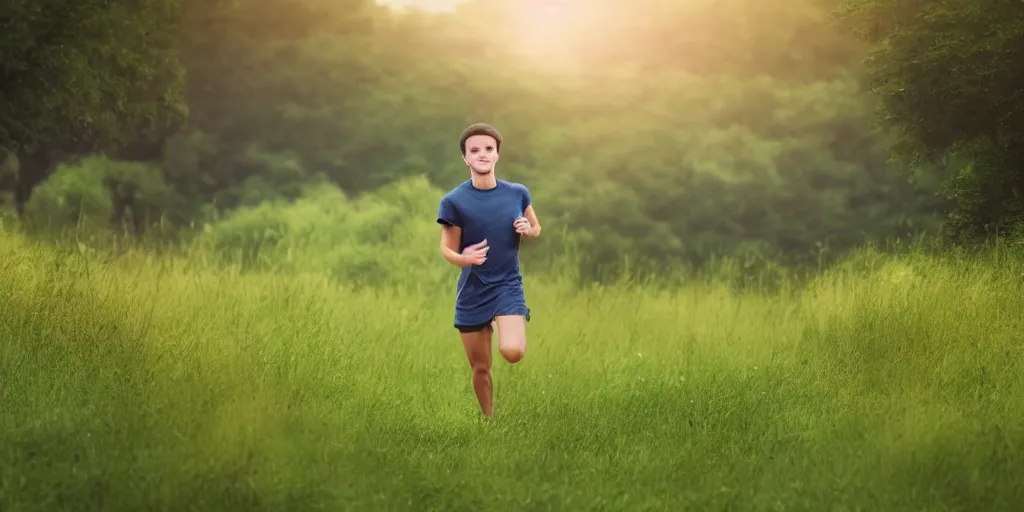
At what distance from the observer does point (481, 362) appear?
6.25 meters

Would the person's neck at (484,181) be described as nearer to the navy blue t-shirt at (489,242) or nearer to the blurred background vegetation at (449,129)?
the navy blue t-shirt at (489,242)

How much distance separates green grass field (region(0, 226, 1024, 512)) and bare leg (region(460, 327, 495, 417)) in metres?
0.16

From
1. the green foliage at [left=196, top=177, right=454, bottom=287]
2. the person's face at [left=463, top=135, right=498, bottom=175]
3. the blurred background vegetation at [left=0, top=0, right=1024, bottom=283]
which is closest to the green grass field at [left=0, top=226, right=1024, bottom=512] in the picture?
the person's face at [left=463, top=135, right=498, bottom=175]

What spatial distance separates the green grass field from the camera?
17.6 ft

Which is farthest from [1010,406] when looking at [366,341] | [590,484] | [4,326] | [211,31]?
[211,31]

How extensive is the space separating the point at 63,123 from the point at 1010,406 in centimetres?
1209

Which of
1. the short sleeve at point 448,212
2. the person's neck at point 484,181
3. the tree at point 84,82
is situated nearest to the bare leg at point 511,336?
the short sleeve at point 448,212

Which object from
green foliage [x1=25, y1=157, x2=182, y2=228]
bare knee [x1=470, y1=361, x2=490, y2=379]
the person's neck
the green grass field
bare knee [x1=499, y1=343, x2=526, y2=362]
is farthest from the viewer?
green foliage [x1=25, y1=157, x2=182, y2=228]

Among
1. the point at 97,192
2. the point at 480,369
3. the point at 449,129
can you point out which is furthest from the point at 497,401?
the point at 97,192

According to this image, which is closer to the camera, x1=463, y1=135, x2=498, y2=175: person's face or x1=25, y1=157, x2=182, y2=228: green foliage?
x1=463, y1=135, x2=498, y2=175: person's face

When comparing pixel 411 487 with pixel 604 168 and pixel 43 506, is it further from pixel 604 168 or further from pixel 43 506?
pixel 604 168

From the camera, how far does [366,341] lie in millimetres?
8094

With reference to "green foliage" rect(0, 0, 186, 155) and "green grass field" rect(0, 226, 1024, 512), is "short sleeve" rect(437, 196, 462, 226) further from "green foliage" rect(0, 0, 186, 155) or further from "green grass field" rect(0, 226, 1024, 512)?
"green foliage" rect(0, 0, 186, 155)

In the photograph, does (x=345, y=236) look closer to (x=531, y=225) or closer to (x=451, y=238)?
(x=451, y=238)
